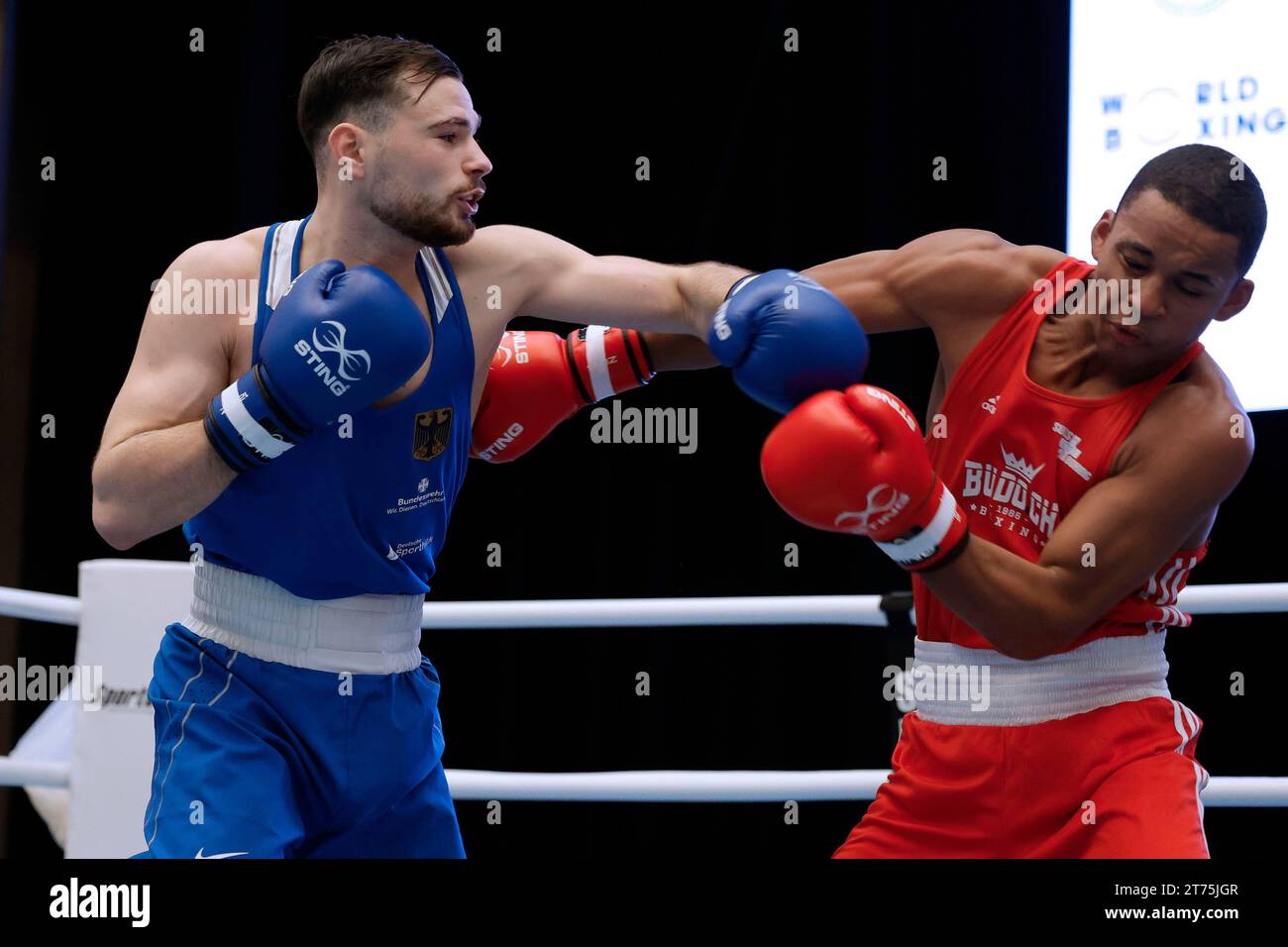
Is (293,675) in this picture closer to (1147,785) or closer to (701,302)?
(701,302)

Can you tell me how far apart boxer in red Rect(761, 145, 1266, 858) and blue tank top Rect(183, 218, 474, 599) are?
0.44m

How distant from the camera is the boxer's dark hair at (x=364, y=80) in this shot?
1.99 metres

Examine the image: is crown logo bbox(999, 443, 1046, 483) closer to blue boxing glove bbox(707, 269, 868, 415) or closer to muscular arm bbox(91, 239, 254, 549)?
blue boxing glove bbox(707, 269, 868, 415)

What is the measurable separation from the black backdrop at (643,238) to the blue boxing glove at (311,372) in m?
1.96

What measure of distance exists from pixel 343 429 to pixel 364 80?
484 mm

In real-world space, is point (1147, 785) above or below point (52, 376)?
below

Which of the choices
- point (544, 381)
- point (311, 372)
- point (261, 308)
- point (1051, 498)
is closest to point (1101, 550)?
point (1051, 498)

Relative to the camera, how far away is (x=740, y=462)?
153 inches

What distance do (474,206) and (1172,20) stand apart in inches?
71.1

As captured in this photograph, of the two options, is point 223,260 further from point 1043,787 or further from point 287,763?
point 1043,787

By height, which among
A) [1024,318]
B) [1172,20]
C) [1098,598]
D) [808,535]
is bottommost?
[808,535]

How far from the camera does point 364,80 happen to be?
200 centimetres

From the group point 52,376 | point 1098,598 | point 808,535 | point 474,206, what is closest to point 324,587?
point 474,206

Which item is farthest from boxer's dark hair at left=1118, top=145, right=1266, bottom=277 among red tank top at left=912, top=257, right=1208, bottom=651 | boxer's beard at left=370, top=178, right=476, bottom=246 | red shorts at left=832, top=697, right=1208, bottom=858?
boxer's beard at left=370, top=178, right=476, bottom=246
